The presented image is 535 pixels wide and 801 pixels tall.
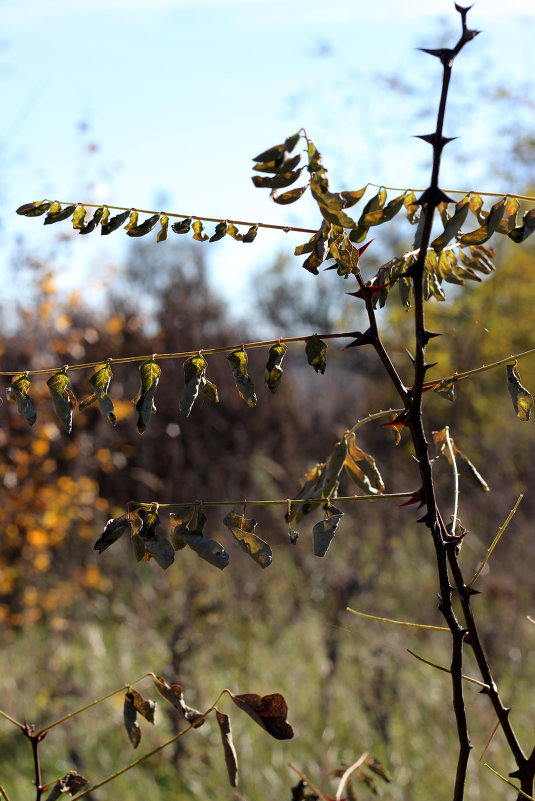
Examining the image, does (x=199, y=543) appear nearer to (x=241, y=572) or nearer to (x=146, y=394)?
(x=146, y=394)

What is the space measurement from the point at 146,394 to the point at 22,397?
0.47 feet

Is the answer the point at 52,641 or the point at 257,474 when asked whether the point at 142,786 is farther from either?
the point at 257,474

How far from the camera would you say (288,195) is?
82 cm

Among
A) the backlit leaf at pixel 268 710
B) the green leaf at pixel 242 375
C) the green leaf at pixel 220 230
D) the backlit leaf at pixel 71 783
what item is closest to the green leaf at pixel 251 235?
the green leaf at pixel 220 230

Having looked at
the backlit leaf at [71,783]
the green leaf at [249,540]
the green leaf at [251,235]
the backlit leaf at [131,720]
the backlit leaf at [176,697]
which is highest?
the green leaf at [251,235]

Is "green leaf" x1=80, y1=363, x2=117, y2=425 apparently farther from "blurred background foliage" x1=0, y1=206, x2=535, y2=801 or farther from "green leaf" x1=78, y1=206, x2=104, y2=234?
"blurred background foliage" x1=0, y1=206, x2=535, y2=801

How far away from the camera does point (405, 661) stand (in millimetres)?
3975

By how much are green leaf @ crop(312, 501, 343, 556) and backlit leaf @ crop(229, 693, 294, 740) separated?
183 mm

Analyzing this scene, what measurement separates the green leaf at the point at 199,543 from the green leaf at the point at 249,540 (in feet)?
0.10

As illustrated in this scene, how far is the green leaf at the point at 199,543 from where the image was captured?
804 millimetres

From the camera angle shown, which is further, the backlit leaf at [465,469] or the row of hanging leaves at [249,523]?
the backlit leaf at [465,469]

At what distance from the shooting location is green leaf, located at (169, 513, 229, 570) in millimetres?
804

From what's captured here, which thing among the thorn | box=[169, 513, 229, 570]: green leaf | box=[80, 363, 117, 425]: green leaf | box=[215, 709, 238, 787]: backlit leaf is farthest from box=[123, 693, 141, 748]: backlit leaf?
the thorn

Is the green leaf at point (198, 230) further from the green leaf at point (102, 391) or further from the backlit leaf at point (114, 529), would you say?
the backlit leaf at point (114, 529)
